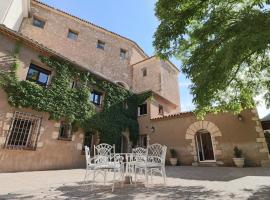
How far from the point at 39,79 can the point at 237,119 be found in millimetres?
10181

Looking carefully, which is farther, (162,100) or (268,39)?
(162,100)

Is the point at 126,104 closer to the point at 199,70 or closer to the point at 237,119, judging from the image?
the point at 237,119

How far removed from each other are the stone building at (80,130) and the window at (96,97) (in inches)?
48.1

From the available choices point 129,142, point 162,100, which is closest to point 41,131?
point 129,142

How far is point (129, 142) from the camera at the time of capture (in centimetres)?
1203

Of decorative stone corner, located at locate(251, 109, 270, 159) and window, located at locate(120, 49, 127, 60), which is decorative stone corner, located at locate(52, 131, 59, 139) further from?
window, located at locate(120, 49, 127, 60)

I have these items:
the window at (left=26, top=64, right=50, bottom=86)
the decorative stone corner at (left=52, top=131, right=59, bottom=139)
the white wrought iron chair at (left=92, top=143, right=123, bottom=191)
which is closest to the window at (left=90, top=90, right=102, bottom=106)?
the window at (left=26, top=64, right=50, bottom=86)

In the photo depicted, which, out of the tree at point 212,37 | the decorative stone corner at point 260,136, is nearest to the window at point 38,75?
the tree at point 212,37

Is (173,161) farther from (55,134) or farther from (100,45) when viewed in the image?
(100,45)

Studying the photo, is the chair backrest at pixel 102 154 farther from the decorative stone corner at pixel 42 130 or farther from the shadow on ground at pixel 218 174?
the decorative stone corner at pixel 42 130

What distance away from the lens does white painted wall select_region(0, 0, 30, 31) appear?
8.98 metres

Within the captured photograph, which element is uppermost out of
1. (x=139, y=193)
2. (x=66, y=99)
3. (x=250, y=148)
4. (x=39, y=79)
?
(x=39, y=79)

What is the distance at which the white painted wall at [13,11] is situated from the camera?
8.98 metres

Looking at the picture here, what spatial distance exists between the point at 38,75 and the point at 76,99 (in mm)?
2147
